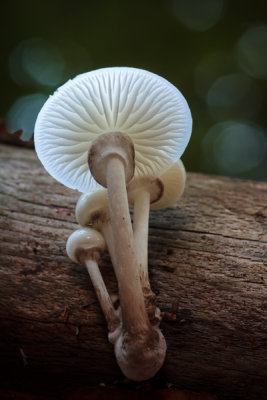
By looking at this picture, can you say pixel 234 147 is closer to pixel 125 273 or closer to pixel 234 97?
pixel 234 97

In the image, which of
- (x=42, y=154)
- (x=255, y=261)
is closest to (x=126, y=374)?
(x=255, y=261)

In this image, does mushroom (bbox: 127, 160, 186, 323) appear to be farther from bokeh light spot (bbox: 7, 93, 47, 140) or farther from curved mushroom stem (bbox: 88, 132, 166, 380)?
bokeh light spot (bbox: 7, 93, 47, 140)

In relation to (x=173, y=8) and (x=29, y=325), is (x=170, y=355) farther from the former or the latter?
(x=173, y=8)

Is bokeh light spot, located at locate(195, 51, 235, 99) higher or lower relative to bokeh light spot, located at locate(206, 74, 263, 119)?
higher

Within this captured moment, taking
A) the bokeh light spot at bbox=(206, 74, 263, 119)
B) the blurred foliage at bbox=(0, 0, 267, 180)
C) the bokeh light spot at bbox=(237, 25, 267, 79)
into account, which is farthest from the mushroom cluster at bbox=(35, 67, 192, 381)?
the bokeh light spot at bbox=(206, 74, 263, 119)

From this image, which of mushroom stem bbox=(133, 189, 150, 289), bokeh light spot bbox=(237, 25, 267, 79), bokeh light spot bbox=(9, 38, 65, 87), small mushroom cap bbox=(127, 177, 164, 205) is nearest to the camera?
mushroom stem bbox=(133, 189, 150, 289)

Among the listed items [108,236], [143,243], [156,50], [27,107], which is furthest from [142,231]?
[27,107]

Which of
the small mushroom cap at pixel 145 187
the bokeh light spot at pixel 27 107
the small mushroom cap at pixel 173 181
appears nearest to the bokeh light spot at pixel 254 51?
the bokeh light spot at pixel 27 107
